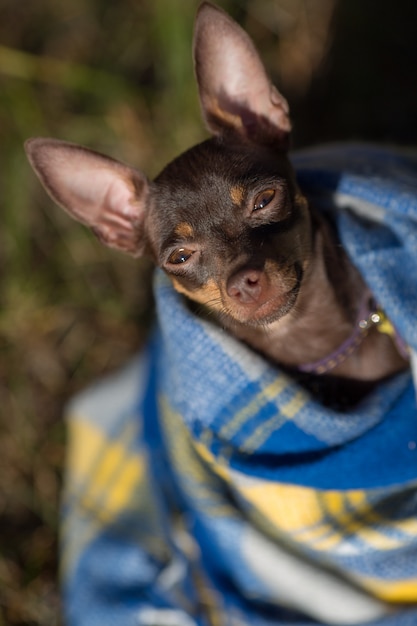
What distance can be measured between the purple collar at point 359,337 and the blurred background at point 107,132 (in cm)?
154

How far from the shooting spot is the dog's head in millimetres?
2582

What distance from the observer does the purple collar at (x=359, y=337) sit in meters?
2.94

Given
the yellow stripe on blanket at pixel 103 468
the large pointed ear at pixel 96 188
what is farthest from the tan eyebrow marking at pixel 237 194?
the yellow stripe on blanket at pixel 103 468

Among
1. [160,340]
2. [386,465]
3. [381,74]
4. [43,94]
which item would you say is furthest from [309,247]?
[43,94]

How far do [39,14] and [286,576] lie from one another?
3563mm

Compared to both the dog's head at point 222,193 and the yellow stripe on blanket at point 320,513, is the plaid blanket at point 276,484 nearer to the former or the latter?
the yellow stripe on blanket at point 320,513

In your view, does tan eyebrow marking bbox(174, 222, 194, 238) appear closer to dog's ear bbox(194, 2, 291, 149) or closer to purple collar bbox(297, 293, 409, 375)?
dog's ear bbox(194, 2, 291, 149)

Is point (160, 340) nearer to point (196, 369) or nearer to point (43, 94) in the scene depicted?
point (196, 369)

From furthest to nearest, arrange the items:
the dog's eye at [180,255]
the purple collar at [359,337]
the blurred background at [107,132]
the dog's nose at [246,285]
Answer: the blurred background at [107,132]
the purple collar at [359,337]
the dog's eye at [180,255]
the dog's nose at [246,285]

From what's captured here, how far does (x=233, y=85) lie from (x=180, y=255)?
65cm

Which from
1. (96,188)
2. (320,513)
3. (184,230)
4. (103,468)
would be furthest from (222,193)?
(103,468)

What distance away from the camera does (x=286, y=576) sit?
3.08 m

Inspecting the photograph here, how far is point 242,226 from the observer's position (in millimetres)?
2621

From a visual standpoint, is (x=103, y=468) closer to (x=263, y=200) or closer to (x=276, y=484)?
(x=276, y=484)
